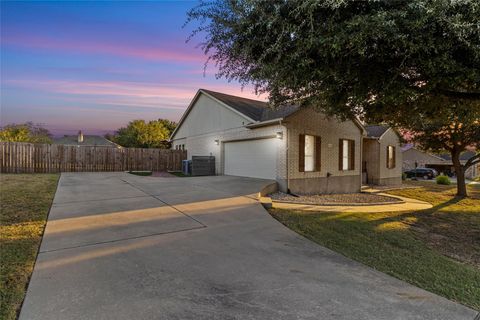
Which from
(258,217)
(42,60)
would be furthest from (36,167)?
(258,217)

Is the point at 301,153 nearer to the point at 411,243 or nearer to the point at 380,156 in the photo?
the point at 411,243

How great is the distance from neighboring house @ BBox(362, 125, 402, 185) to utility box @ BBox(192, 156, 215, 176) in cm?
1077

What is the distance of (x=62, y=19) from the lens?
9.04 metres

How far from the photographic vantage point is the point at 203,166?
1584 centimetres

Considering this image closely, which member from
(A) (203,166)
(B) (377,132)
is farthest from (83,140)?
(B) (377,132)

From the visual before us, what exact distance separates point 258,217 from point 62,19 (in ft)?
30.0

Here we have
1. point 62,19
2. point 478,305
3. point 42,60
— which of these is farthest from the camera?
point 42,60

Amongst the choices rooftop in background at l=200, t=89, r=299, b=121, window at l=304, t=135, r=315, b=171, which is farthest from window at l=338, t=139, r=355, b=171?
rooftop in background at l=200, t=89, r=299, b=121

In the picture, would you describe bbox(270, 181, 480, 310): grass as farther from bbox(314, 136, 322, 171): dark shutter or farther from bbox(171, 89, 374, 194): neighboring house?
bbox(314, 136, 322, 171): dark shutter

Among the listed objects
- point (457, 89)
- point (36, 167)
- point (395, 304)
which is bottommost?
point (395, 304)

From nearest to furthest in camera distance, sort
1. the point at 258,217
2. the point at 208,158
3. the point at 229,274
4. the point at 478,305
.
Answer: the point at 478,305 → the point at 229,274 → the point at 258,217 → the point at 208,158

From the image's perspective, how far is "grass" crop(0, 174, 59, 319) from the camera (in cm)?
267

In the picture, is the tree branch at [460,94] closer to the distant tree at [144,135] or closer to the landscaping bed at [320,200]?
the landscaping bed at [320,200]

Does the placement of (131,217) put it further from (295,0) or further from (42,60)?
(42,60)
